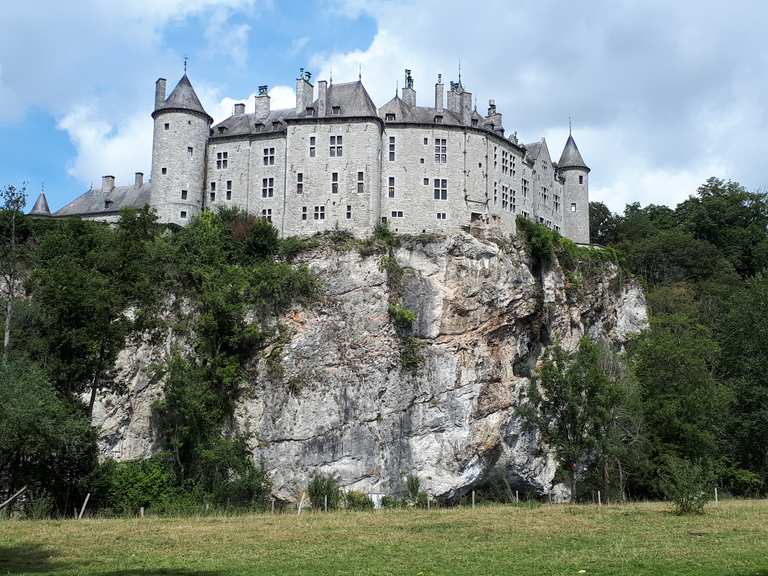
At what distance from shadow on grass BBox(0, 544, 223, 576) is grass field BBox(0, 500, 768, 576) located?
3cm

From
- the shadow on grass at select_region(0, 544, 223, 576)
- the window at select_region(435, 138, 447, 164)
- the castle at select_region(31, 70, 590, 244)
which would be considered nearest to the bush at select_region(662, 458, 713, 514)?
the shadow on grass at select_region(0, 544, 223, 576)

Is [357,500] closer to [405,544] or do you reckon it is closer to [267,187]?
[267,187]

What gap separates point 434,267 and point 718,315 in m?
27.6

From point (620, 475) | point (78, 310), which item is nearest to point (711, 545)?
point (620, 475)

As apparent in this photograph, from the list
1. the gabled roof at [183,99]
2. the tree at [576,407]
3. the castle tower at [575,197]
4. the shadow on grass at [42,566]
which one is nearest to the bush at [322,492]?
the tree at [576,407]

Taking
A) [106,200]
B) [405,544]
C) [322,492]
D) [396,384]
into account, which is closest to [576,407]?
[396,384]

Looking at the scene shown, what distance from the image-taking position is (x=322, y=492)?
49938 millimetres

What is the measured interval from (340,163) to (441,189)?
7.73 metres

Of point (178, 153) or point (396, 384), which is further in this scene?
point (178, 153)

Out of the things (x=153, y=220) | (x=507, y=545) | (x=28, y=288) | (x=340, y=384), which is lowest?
(x=507, y=545)

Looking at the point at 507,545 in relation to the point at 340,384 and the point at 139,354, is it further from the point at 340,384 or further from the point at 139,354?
the point at 139,354

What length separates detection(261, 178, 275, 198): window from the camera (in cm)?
6328

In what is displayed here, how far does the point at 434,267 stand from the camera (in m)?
57.8

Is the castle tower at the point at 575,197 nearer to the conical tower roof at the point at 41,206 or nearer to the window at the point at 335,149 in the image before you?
the window at the point at 335,149
